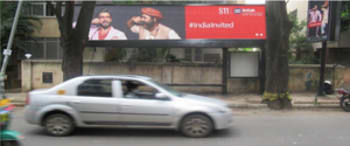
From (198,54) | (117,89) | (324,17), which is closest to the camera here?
(117,89)

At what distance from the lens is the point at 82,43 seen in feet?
31.9

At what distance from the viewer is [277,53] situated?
969 centimetres

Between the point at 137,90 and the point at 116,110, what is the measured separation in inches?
25.2

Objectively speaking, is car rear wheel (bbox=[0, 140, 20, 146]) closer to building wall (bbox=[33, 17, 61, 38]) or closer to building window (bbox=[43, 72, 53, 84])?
building window (bbox=[43, 72, 53, 84])

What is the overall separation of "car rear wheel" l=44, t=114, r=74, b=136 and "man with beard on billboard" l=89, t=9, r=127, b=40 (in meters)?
6.52

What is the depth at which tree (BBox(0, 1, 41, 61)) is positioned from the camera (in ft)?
47.9

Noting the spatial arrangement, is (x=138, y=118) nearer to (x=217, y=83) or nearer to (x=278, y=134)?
(x=278, y=134)

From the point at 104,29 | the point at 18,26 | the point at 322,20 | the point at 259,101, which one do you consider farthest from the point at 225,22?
the point at 18,26

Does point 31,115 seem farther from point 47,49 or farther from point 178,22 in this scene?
point 47,49

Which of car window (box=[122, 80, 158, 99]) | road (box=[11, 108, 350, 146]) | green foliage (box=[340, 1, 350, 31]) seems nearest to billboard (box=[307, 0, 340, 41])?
green foliage (box=[340, 1, 350, 31])

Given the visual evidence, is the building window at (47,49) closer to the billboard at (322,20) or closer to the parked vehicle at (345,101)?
the billboard at (322,20)

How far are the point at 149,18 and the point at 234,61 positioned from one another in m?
4.49

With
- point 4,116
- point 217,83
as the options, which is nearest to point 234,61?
point 217,83

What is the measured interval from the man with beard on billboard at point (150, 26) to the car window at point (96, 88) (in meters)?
6.13
